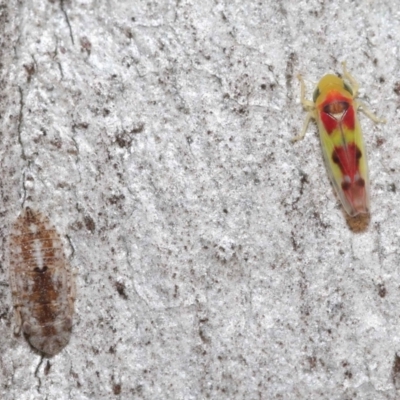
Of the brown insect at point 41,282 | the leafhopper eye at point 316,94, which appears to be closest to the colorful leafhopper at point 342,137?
the leafhopper eye at point 316,94

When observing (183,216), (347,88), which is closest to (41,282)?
(183,216)

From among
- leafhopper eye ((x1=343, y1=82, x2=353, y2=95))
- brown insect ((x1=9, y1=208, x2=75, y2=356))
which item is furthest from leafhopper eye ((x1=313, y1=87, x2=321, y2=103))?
brown insect ((x1=9, y1=208, x2=75, y2=356))

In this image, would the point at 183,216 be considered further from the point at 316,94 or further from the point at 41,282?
the point at 316,94

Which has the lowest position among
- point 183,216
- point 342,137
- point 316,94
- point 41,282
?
point 41,282

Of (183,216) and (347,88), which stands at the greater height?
(347,88)

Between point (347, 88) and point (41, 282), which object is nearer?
point (41, 282)

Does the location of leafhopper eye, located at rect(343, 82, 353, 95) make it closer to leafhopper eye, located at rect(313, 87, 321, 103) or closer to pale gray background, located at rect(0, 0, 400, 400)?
leafhopper eye, located at rect(313, 87, 321, 103)

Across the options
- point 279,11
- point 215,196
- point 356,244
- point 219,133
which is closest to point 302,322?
point 356,244
